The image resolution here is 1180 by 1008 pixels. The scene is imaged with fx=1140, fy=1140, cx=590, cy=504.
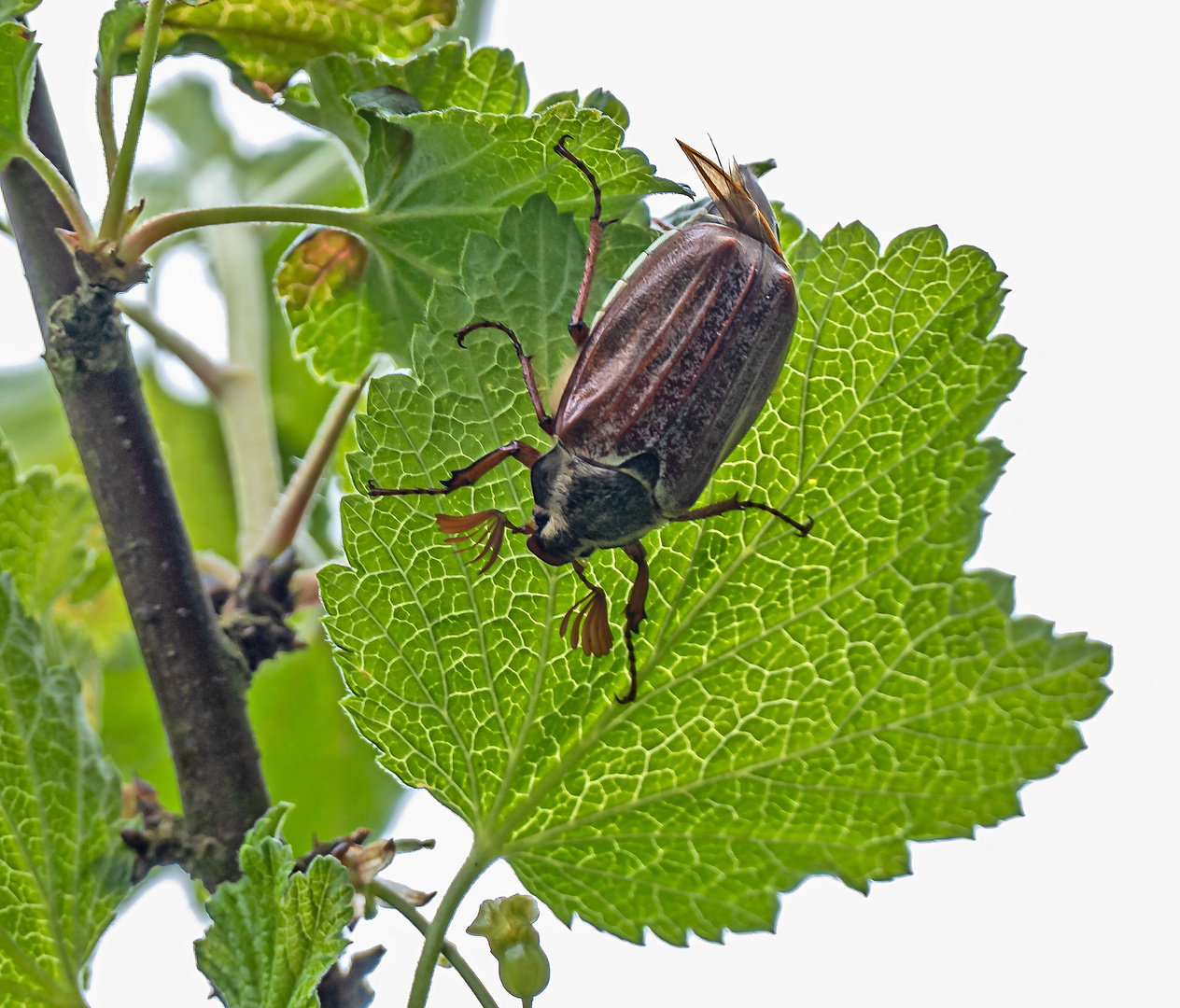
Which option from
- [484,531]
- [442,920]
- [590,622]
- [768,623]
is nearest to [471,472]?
[484,531]

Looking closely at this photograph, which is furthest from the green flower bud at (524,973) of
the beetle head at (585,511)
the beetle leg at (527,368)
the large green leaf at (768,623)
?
the beetle leg at (527,368)

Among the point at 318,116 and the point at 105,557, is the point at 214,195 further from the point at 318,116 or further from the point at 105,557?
the point at 318,116

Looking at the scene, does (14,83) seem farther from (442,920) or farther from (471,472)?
(442,920)

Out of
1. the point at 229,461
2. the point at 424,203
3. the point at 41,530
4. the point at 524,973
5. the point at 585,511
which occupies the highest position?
the point at 229,461

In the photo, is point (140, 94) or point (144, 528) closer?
point (140, 94)

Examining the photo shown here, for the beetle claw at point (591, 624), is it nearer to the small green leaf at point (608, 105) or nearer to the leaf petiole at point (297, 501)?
the small green leaf at point (608, 105)

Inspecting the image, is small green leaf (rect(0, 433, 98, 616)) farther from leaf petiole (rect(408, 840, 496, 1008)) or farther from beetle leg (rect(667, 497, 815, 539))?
beetle leg (rect(667, 497, 815, 539))
